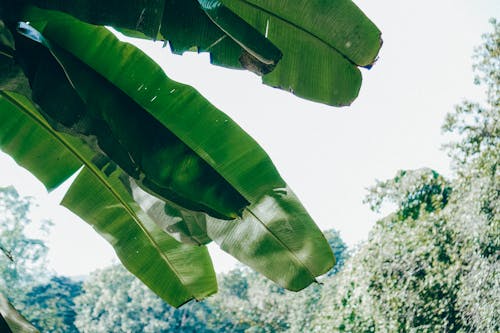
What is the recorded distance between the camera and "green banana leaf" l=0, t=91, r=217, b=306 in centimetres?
138

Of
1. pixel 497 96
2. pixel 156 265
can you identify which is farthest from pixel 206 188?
pixel 497 96

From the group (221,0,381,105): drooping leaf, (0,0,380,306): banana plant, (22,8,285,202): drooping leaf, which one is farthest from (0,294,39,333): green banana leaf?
(221,0,381,105): drooping leaf

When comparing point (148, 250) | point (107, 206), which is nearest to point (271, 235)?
point (148, 250)

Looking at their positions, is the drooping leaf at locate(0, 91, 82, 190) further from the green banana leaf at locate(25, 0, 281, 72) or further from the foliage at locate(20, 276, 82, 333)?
the foliage at locate(20, 276, 82, 333)

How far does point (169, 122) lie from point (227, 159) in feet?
0.56

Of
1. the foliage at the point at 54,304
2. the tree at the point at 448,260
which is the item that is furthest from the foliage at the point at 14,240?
the tree at the point at 448,260

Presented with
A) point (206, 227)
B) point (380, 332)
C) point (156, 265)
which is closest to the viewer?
point (206, 227)

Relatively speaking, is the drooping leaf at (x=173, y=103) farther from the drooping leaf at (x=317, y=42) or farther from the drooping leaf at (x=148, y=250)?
the drooping leaf at (x=148, y=250)

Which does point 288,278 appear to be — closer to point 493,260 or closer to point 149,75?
point 149,75

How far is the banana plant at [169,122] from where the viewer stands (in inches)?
40.5

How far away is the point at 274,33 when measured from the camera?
4.60 feet

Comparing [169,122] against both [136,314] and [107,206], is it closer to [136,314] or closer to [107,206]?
[107,206]

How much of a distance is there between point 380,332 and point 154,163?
5084 millimetres

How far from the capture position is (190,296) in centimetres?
159
